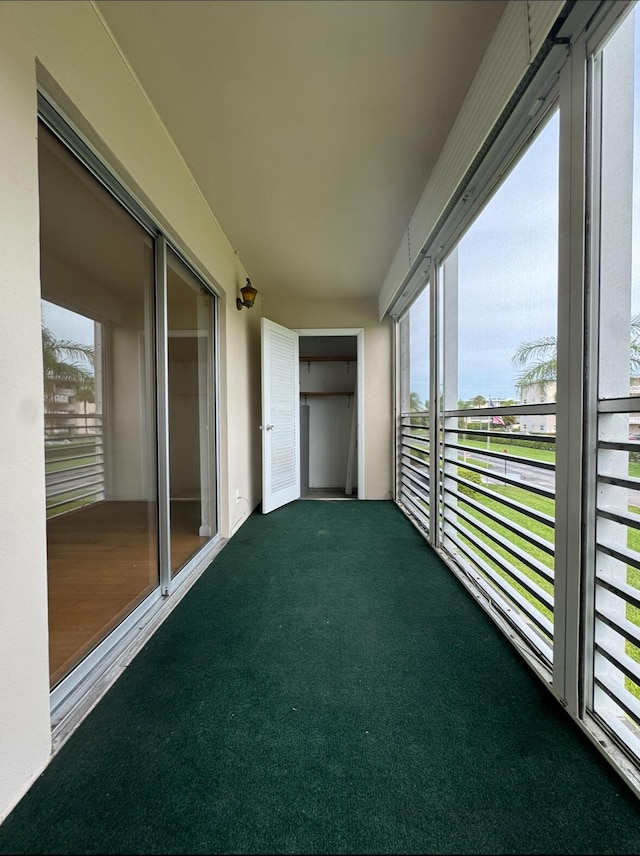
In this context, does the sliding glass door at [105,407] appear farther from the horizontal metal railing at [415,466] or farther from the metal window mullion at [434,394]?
the horizontal metal railing at [415,466]

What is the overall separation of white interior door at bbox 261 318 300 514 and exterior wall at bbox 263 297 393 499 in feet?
1.02

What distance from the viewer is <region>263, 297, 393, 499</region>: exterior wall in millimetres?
4305

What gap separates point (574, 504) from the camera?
46.1 inches

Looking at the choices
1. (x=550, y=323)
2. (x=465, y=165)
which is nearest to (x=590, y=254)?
(x=550, y=323)

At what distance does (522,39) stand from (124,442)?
7.18 ft

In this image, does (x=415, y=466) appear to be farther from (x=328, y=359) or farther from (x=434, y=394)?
(x=328, y=359)

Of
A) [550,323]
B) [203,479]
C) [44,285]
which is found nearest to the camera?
[44,285]

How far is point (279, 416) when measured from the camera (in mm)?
3926

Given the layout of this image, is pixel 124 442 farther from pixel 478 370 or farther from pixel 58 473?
pixel 478 370

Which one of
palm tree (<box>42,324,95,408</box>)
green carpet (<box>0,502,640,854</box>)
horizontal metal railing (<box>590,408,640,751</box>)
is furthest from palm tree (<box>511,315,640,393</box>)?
palm tree (<box>42,324,95,408</box>)

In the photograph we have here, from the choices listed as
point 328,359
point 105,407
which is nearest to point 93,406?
point 105,407

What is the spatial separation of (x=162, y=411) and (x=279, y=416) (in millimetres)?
1974

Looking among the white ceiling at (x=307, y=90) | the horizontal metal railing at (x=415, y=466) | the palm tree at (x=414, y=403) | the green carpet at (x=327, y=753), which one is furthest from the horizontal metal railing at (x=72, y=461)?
the palm tree at (x=414, y=403)

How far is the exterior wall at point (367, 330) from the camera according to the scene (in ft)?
14.1
